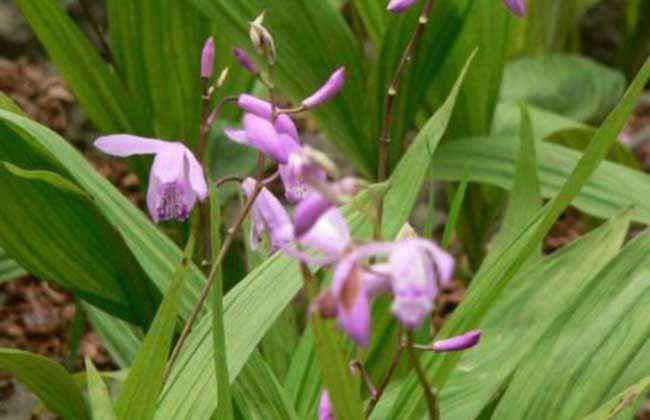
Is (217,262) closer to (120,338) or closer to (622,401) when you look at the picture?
(622,401)

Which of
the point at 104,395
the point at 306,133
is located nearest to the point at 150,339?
the point at 104,395

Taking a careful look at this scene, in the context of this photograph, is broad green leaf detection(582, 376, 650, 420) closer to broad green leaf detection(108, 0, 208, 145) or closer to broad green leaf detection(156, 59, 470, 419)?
broad green leaf detection(156, 59, 470, 419)

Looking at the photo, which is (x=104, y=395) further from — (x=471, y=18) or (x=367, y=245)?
(x=471, y=18)

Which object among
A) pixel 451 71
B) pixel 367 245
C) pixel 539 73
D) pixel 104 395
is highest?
pixel 367 245

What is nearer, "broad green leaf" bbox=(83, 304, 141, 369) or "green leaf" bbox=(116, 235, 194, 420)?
"green leaf" bbox=(116, 235, 194, 420)

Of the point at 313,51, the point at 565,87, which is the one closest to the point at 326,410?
the point at 313,51

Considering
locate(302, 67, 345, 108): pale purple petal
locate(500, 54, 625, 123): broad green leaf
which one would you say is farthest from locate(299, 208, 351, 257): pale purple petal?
locate(500, 54, 625, 123): broad green leaf
